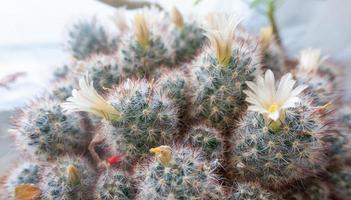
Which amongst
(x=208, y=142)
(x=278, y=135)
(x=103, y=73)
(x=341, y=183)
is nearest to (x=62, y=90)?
(x=103, y=73)

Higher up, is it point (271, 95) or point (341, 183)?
point (271, 95)

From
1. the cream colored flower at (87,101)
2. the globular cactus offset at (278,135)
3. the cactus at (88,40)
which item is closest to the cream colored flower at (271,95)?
the globular cactus offset at (278,135)

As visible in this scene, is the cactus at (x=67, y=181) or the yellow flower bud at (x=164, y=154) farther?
the cactus at (x=67, y=181)

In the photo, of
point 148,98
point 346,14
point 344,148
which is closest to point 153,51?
point 148,98

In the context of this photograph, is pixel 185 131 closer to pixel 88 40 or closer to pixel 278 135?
pixel 278 135

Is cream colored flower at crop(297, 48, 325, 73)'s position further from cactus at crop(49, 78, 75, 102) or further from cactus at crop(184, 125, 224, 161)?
cactus at crop(49, 78, 75, 102)

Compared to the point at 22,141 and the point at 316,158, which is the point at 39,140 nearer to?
the point at 22,141

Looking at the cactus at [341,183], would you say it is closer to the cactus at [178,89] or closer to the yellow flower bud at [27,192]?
the cactus at [178,89]
